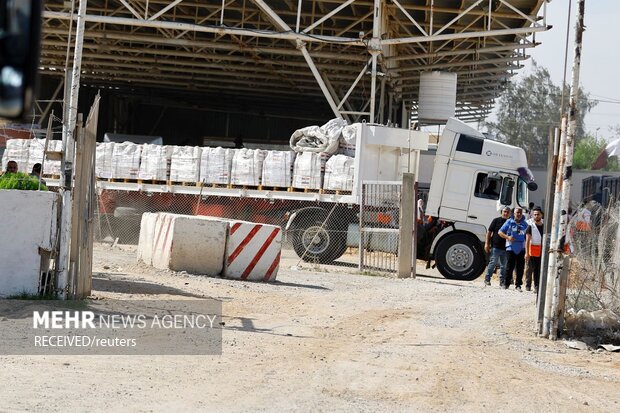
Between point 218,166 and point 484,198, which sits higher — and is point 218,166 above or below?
above

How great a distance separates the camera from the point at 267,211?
24.4 meters

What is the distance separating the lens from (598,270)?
12.9 meters

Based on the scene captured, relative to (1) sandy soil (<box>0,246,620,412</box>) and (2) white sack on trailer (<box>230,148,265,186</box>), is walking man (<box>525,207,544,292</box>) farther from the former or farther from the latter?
(2) white sack on trailer (<box>230,148,265,186</box>)

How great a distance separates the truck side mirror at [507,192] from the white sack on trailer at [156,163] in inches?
337

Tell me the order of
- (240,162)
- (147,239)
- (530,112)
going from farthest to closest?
(530,112) < (240,162) < (147,239)

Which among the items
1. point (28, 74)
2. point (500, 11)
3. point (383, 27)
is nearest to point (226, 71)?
point (383, 27)

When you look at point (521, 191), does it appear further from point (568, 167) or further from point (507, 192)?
point (568, 167)

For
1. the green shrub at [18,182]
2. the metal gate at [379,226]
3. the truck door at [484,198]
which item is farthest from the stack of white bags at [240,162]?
the green shrub at [18,182]

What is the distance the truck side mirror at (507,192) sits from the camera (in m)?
22.8

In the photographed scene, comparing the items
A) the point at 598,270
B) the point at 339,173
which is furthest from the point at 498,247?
the point at 598,270

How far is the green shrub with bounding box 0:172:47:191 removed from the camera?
13.0 meters

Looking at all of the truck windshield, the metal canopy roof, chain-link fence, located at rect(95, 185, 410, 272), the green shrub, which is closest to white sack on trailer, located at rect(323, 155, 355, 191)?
chain-link fence, located at rect(95, 185, 410, 272)

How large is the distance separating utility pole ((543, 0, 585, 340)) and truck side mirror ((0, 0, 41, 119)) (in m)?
10.2

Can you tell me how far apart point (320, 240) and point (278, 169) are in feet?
6.84
